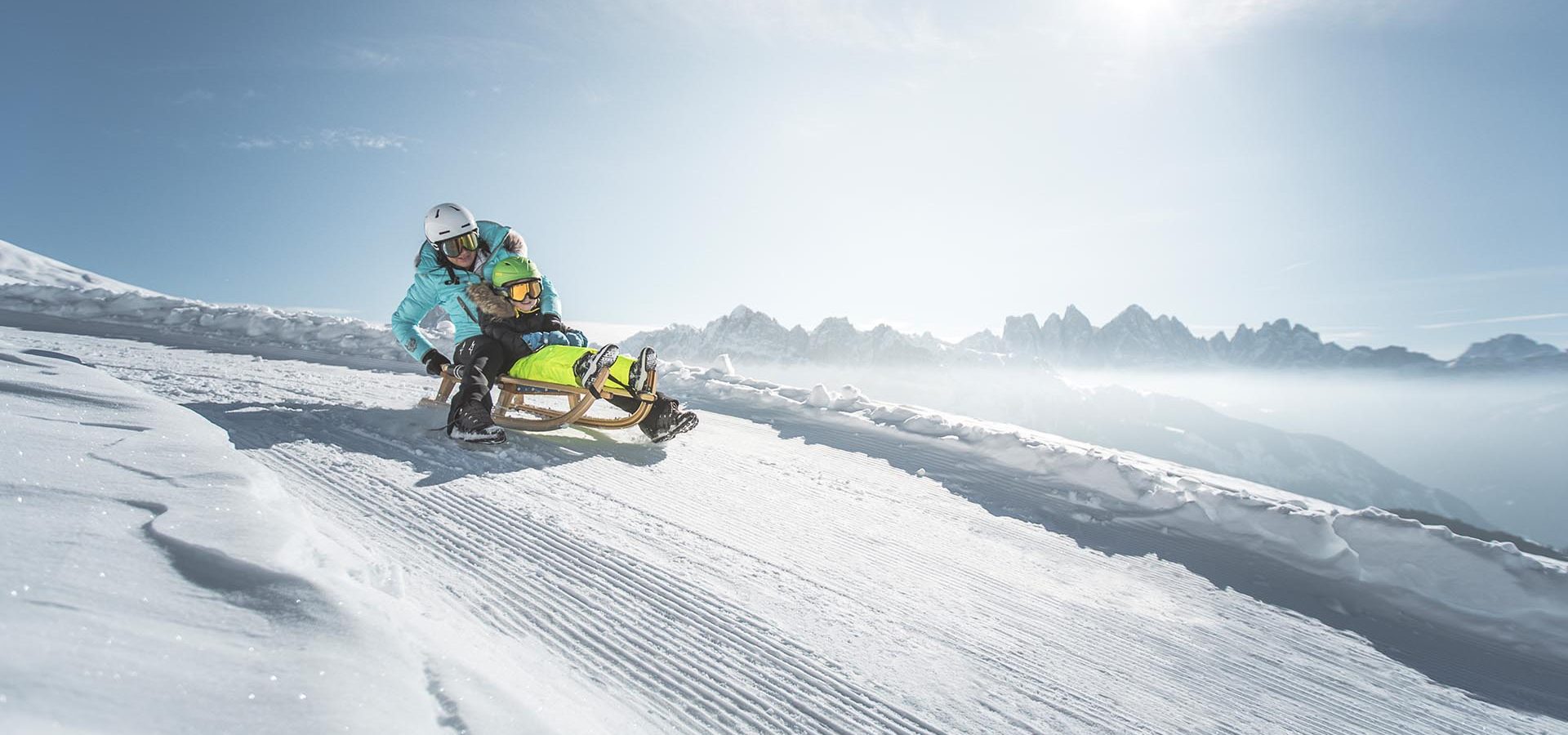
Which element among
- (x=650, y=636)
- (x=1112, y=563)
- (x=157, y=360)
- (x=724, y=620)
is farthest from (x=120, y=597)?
(x=157, y=360)

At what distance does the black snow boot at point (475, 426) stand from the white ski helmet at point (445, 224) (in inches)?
59.5

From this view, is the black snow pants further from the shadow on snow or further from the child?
the shadow on snow

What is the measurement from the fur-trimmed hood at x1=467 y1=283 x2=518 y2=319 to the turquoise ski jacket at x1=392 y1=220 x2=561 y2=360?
10 cm

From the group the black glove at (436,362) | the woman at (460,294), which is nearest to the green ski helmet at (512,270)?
the woman at (460,294)

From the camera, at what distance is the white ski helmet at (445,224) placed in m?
4.81

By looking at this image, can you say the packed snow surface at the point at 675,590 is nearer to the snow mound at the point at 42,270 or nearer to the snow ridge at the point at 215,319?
the snow ridge at the point at 215,319

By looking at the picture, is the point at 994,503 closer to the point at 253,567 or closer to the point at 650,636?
the point at 650,636

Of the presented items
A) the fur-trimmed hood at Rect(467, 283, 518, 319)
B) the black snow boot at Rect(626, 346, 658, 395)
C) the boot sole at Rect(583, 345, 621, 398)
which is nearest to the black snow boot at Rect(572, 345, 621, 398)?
the boot sole at Rect(583, 345, 621, 398)

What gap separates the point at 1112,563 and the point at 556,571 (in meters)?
3.31

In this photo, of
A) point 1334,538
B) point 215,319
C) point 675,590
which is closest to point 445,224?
point 675,590

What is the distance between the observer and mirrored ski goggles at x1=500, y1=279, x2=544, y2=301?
4.69 meters

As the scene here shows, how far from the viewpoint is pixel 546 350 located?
15.7 ft

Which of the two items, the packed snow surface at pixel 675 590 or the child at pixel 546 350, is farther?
the child at pixel 546 350

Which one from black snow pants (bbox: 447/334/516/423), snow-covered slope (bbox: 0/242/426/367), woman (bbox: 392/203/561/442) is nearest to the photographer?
black snow pants (bbox: 447/334/516/423)
